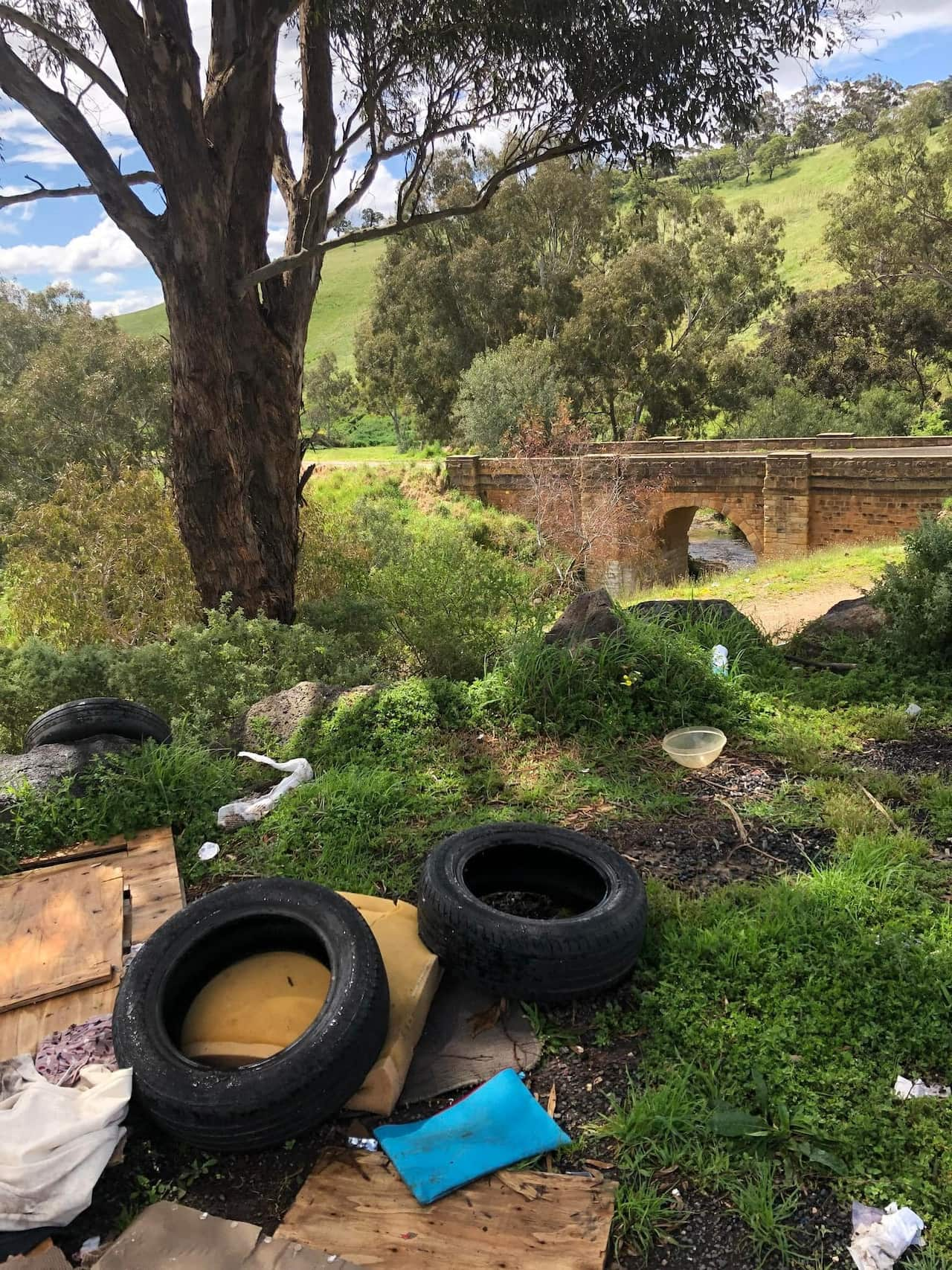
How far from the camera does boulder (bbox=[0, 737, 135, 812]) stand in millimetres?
4270

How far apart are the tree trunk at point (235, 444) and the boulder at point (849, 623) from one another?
5090 millimetres

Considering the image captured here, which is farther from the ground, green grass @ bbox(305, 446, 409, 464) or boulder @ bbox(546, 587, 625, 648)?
boulder @ bbox(546, 587, 625, 648)

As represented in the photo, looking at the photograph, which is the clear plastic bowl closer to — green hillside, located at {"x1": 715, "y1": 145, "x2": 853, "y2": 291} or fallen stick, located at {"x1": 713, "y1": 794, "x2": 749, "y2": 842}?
fallen stick, located at {"x1": 713, "y1": 794, "x2": 749, "y2": 842}

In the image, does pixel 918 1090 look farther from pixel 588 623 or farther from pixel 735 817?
pixel 588 623

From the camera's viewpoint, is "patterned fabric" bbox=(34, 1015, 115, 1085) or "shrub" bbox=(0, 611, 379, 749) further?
"shrub" bbox=(0, 611, 379, 749)

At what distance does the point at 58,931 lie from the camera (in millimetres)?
3357

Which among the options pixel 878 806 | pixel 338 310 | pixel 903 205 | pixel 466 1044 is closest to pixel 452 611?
pixel 878 806

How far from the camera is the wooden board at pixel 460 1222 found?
1989mm

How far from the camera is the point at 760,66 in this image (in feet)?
26.9

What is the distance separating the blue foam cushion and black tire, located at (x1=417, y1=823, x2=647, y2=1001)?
375 millimetres

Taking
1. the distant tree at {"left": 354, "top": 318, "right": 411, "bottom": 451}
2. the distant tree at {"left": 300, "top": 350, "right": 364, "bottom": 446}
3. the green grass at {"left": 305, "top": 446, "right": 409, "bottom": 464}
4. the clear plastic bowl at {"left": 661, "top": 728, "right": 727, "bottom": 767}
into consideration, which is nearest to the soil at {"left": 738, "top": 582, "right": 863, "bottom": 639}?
the clear plastic bowl at {"left": 661, "top": 728, "right": 727, "bottom": 767}

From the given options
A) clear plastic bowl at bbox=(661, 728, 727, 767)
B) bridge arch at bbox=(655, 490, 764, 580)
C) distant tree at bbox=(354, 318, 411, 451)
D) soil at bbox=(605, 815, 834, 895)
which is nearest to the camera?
soil at bbox=(605, 815, 834, 895)

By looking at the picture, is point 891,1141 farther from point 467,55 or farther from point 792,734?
point 467,55

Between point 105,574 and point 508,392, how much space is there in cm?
1877
